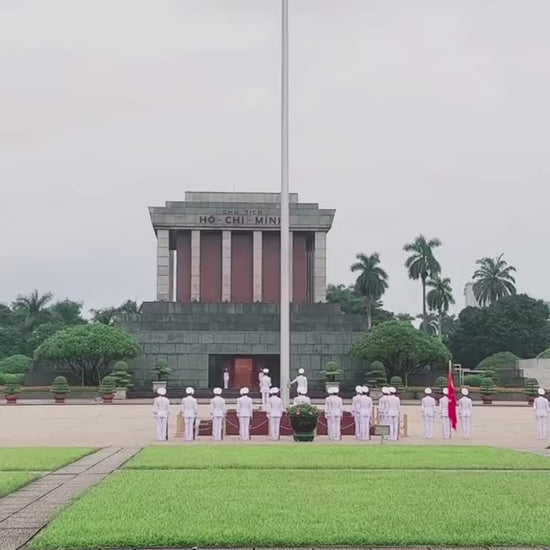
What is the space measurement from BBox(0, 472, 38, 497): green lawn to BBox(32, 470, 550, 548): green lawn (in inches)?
41.7

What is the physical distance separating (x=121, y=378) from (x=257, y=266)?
41.9 feet

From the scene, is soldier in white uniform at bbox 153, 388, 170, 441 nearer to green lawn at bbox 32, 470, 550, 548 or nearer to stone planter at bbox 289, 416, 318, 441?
stone planter at bbox 289, 416, 318, 441

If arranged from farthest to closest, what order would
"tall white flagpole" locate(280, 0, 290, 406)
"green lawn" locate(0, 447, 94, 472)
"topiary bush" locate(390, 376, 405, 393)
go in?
1. "topiary bush" locate(390, 376, 405, 393)
2. "tall white flagpole" locate(280, 0, 290, 406)
3. "green lawn" locate(0, 447, 94, 472)

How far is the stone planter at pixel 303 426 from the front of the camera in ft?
64.3

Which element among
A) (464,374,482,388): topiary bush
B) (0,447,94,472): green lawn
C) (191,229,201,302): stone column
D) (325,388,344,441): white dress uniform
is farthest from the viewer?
(191,229,201,302): stone column

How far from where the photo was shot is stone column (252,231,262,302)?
170ft

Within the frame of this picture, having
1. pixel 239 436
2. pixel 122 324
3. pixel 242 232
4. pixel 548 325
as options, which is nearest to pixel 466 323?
pixel 548 325

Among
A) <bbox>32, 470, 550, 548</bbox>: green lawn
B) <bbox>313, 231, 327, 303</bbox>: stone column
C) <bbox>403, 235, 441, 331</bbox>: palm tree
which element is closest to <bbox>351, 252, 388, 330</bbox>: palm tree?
<bbox>403, 235, 441, 331</bbox>: palm tree

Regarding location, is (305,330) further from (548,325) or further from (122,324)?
(548,325)

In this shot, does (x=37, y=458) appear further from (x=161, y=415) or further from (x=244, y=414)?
(x=244, y=414)

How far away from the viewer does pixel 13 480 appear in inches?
434

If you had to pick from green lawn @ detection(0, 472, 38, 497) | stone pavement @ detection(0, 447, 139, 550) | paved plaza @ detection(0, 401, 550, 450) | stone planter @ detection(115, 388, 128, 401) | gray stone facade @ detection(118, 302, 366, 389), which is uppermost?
gray stone facade @ detection(118, 302, 366, 389)

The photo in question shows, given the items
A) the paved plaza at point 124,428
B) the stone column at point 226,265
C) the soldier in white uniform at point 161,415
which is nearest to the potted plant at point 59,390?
the paved plaza at point 124,428

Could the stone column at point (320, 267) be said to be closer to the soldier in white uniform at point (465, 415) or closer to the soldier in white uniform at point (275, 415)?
the soldier in white uniform at point (465, 415)
